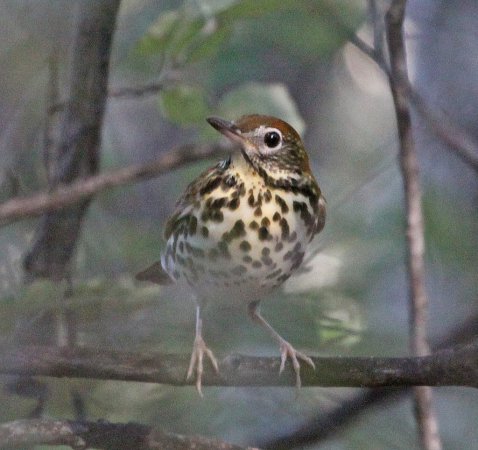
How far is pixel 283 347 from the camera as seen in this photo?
111 inches

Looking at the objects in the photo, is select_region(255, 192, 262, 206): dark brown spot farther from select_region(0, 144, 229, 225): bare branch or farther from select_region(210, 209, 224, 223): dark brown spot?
select_region(0, 144, 229, 225): bare branch

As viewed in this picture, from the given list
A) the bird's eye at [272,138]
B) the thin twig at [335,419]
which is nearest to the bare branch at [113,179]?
the bird's eye at [272,138]

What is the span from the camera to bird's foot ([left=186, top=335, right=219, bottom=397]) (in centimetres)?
242

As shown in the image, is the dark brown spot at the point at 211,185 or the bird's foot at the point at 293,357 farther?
the dark brown spot at the point at 211,185

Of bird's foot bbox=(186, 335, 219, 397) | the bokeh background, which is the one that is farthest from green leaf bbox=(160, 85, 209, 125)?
bird's foot bbox=(186, 335, 219, 397)

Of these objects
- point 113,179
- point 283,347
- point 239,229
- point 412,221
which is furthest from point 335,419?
point 113,179

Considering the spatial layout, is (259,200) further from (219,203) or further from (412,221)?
(412,221)

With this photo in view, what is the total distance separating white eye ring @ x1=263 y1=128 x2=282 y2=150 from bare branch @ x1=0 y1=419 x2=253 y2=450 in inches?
36.9

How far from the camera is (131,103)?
16.4ft

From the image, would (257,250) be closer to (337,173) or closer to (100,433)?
(100,433)

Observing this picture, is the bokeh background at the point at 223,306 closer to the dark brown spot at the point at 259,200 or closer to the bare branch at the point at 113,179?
the dark brown spot at the point at 259,200

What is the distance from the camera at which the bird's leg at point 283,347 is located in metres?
2.57

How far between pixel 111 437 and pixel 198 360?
0.39 m

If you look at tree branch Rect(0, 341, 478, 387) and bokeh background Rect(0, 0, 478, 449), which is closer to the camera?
tree branch Rect(0, 341, 478, 387)
